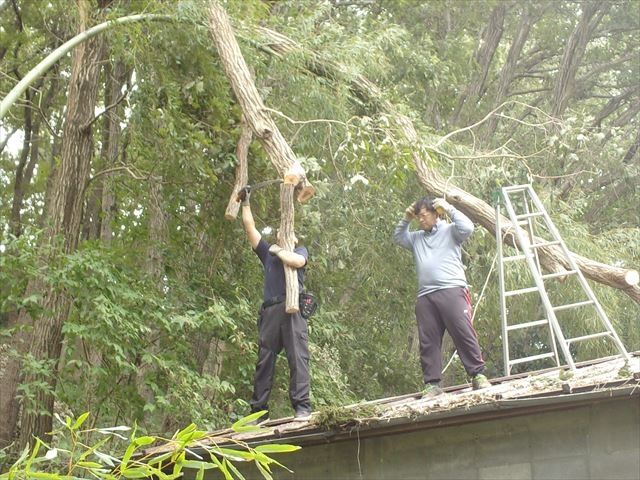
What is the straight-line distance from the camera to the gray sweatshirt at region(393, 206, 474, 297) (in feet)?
25.2

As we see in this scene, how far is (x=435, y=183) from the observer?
10055mm

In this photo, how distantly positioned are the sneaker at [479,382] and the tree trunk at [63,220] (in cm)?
435

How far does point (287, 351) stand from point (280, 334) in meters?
0.13

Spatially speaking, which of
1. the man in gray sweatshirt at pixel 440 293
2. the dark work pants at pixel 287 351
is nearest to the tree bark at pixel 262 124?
the dark work pants at pixel 287 351

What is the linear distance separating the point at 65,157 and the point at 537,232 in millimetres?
5036

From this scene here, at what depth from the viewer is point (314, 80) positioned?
10.7 meters

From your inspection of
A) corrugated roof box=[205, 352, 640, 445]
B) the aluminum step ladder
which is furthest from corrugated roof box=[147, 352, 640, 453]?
the aluminum step ladder

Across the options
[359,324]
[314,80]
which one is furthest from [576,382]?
[359,324]

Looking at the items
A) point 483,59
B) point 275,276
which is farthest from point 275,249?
point 483,59

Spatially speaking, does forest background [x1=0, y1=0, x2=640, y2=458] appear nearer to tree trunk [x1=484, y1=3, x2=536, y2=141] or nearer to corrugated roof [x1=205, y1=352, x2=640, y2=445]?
corrugated roof [x1=205, y1=352, x2=640, y2=445]

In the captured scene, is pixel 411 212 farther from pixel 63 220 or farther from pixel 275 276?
pixel 63 220

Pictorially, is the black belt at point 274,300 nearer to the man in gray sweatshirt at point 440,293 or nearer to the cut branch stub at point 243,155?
the man in gray sweatshirt at point 440,293

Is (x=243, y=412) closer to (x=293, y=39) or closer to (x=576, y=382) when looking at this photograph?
(x=293, y=39)

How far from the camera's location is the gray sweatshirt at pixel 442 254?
7.69 metres
